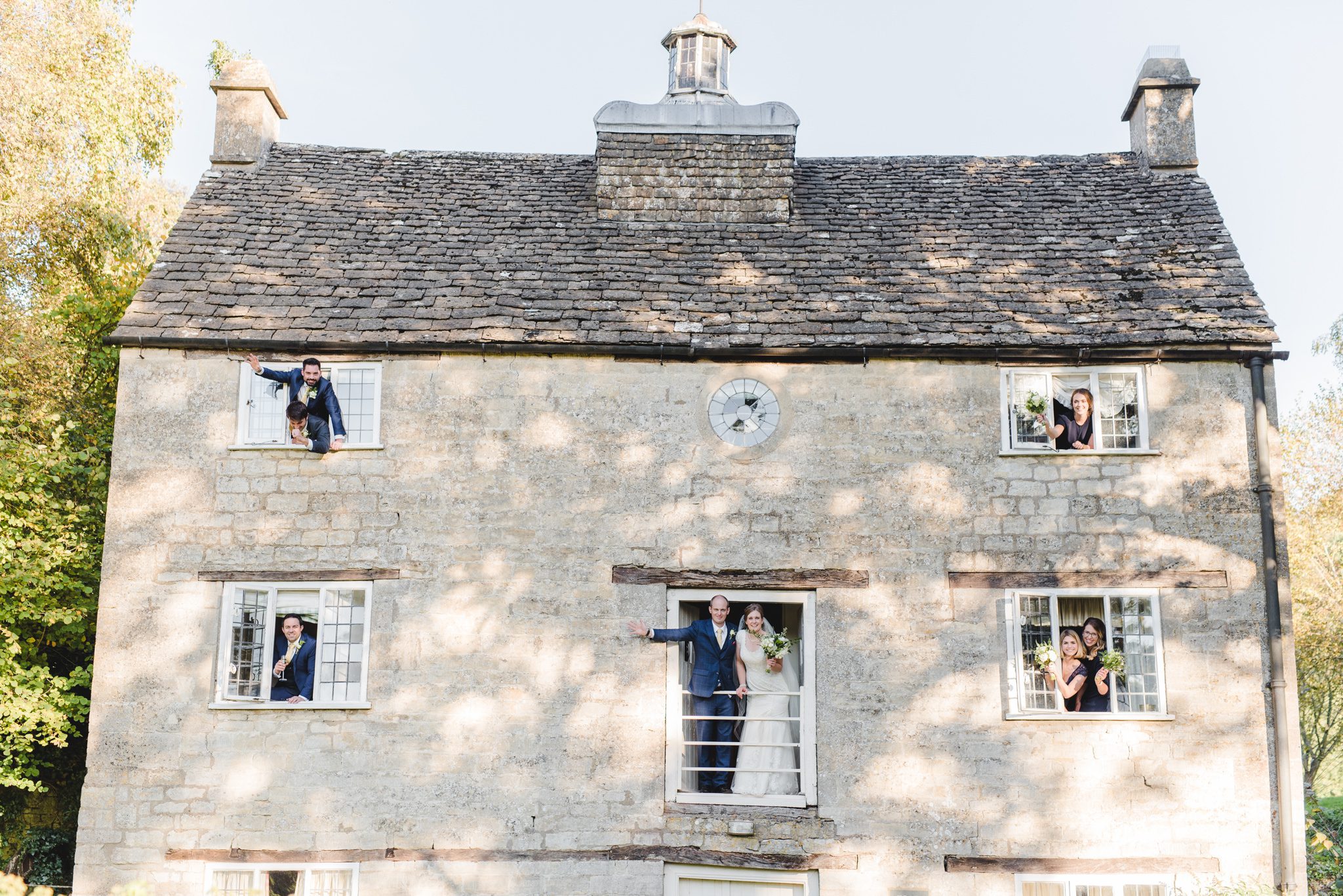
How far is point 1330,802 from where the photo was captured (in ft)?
97.1

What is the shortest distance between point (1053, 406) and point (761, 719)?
506 centimetres

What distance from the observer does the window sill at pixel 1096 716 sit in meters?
12.4

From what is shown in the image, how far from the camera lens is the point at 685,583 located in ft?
42.7

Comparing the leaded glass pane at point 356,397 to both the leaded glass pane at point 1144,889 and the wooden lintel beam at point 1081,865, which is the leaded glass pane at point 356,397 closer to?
the wooden lintel beam at point 1081,865

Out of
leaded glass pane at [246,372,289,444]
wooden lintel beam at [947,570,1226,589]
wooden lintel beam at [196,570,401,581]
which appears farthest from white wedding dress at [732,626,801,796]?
leaded glass pane at [246,372,289,444]

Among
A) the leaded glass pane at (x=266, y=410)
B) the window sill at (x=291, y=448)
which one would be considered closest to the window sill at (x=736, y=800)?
the window sill at (x=291, y=448)

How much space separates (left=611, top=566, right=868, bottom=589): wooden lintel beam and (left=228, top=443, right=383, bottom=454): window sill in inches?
124

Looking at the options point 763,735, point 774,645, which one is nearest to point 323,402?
point 774,645

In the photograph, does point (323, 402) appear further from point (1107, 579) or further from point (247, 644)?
point (1107, 579)

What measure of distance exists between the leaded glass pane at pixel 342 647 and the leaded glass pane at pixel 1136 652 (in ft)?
27.8

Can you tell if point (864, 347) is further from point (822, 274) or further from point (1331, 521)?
point (1331, 521)

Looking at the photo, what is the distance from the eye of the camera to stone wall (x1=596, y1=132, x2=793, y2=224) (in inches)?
623

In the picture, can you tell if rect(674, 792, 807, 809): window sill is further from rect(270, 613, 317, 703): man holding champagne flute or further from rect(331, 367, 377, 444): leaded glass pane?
rect(331, 367, 377, 444): leaded glass pane

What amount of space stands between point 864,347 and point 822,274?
1.69 m
